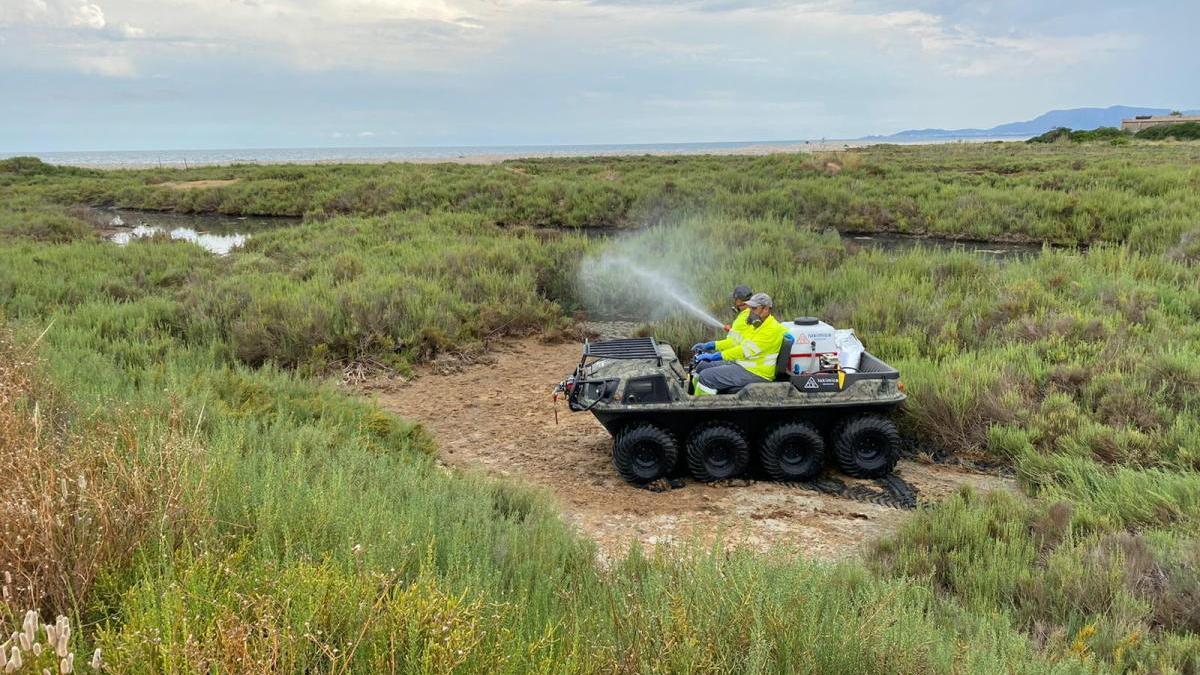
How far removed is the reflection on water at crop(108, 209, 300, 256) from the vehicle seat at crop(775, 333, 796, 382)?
2008 cm

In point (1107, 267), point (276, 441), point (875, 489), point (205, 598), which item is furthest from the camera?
point (1107, 267)

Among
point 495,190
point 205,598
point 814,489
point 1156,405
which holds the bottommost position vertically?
point 814,489

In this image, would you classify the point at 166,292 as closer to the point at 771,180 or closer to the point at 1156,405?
the point at 1156,405

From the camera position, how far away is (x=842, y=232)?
25125 millimetres

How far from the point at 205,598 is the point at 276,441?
3.46 meters

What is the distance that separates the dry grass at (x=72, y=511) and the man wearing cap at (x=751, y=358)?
4.96 meters

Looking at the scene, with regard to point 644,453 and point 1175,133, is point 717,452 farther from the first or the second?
point 1175,133

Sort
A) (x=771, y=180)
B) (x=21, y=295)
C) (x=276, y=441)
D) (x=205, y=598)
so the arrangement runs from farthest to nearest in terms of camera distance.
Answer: (x=771, y=180) → (x=21, y=295) → (x=276, y=441) → (x=205, y=598)

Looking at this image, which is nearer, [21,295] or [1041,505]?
[1041,505]

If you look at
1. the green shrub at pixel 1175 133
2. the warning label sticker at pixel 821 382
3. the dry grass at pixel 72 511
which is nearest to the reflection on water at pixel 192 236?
the warning label sticker at pixel 821 382

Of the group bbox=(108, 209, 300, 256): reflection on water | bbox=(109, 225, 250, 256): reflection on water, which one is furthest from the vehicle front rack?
bbox=(108, 209, 300, 256): reflection on water

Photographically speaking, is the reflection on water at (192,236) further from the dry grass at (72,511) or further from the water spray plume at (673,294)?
the dry grass at (72,511)

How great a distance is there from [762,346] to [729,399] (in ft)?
2.50

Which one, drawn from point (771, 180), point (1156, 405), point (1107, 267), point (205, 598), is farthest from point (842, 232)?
point (205, 598)
